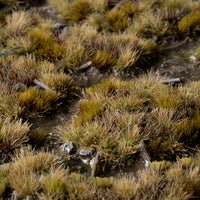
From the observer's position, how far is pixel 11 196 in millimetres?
4512

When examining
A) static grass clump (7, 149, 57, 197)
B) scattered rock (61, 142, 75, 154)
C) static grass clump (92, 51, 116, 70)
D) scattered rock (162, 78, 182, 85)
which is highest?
static grass clump (92, 51, 116, 70)

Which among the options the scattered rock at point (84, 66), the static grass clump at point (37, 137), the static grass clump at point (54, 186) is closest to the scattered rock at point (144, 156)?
the static grass clump at point (54, 186)

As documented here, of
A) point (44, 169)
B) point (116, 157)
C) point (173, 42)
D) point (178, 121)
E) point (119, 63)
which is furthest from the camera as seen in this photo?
point (173, 42)

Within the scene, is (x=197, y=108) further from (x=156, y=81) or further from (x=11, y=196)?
(x=11, y=196)

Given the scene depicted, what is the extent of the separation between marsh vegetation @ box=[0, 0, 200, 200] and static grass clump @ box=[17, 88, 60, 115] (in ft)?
0.07

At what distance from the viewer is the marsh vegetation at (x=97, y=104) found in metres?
4.55

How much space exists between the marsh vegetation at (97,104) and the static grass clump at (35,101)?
0.07 ft

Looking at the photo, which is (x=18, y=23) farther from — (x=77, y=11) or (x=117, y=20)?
(x=117, y=20)

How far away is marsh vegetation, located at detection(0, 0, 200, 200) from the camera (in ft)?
14.9

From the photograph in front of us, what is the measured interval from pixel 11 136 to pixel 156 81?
3.25 metres

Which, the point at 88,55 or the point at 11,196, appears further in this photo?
the point at 88,55

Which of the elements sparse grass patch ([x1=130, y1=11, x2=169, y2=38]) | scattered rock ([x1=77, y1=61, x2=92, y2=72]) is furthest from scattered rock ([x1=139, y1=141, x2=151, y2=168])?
sparse grass patch ([x1=130, y1=11, x2=169, y2=38])

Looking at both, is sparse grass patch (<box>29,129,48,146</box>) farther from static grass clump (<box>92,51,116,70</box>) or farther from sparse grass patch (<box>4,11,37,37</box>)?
sparse grass patch (<box>4,11,37,37</box>)

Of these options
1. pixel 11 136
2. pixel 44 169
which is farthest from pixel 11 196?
pixel 11 136
